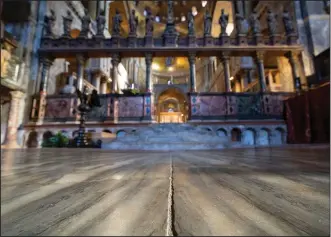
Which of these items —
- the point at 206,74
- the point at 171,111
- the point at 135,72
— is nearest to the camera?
the point at 135,72

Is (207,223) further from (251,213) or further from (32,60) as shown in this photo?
(32,60)

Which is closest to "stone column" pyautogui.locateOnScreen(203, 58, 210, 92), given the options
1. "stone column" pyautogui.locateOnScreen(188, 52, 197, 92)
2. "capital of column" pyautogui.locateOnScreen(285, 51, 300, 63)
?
"capital of column" pyautogui.locateOnScreen(285, 51, 300, 63)

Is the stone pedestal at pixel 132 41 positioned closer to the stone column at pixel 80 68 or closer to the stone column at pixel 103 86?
the stone column at pixel 80 68

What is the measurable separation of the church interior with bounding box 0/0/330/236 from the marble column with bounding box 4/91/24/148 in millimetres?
28

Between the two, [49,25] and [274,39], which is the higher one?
[49,25]

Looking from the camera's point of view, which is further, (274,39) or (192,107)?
(274,39)

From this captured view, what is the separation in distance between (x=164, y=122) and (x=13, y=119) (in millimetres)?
5639

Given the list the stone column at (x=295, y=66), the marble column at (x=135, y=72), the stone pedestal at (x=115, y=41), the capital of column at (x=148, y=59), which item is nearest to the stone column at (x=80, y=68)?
the stone pedestal at (x=115, y=41)

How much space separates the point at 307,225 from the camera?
0.22 metres

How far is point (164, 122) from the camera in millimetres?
7629

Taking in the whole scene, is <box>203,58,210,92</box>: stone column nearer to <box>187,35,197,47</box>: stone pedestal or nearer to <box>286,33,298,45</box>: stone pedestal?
<box>286,33,298,45</box>: stone pedestal

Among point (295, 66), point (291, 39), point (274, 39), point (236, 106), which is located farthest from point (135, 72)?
point (295, 66)

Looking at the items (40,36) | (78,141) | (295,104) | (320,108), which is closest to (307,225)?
(78,141)

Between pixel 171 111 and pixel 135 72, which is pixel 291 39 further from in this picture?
pixel 171 111
